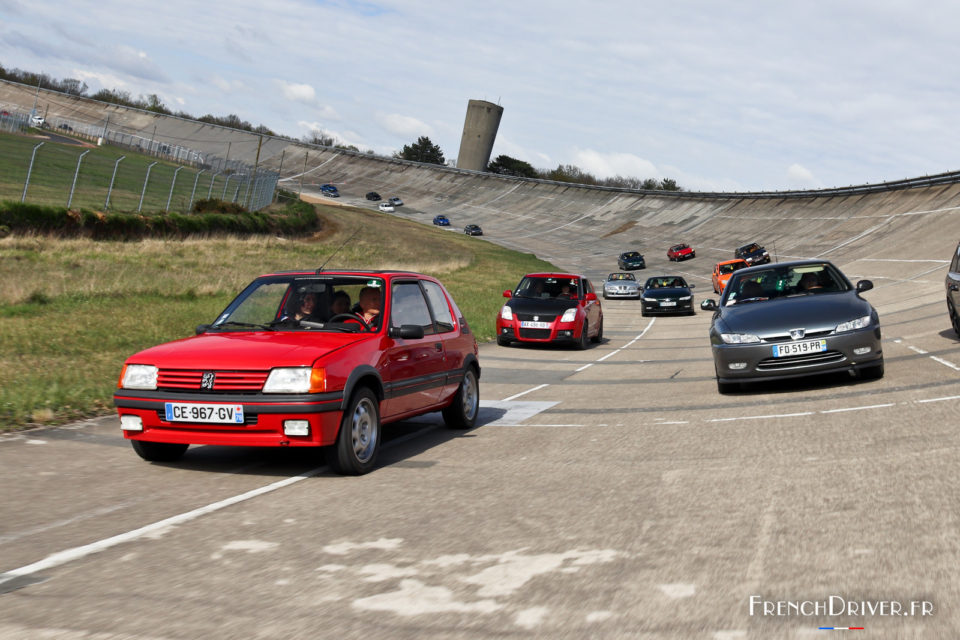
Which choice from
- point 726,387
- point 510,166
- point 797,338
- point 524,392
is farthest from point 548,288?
point 510,166

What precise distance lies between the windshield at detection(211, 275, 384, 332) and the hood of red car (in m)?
0.19

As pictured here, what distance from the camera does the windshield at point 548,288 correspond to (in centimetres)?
2133

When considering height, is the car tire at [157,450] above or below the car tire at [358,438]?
below

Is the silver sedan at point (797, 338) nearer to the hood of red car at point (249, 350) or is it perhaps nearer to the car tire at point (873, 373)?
the car tire at point (873, 373)

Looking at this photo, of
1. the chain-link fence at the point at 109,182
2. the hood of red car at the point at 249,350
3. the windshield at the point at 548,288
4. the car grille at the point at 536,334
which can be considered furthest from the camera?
the chain-link fence at the point at 109,182

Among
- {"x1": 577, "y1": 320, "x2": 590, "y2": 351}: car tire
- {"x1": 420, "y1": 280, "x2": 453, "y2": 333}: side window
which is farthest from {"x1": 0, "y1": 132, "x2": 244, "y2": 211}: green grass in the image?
{"x1": 420, "y1": 280, "x2": 453, "y2": 333}: side window

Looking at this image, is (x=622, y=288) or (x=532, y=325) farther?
(x=622, y=288)

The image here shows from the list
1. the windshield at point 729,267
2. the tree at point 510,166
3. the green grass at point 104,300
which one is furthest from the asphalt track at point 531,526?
the tree at point 510,166

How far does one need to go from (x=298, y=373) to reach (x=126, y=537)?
6.18ft

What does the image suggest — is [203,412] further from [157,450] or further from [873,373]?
[873,373]

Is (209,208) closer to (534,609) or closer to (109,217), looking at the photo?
(109,217)

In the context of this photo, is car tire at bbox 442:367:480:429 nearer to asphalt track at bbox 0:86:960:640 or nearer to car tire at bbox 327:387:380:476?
asphalt track at bbox 0:86:960:640

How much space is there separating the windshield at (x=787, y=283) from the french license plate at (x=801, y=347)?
147 cm

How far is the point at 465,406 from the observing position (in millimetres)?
9578
